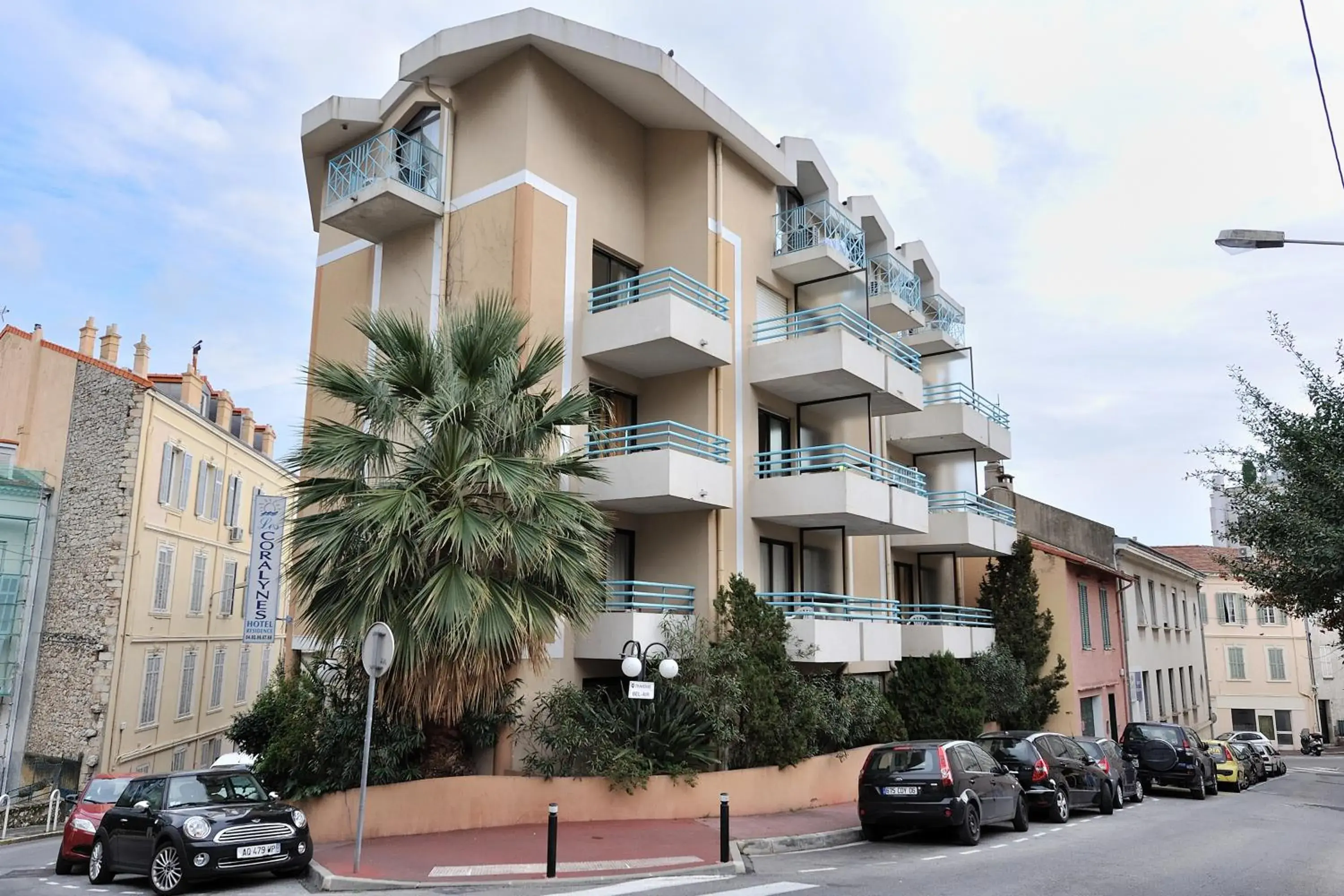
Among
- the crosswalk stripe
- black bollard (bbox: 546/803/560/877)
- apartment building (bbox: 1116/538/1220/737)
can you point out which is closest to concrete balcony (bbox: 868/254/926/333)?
apartment building (bbox: 1116/538/1220/737)

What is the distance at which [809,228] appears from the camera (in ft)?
74.9

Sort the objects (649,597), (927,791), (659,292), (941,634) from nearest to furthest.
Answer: (927,791), (659,292), (649,597), (941,634)

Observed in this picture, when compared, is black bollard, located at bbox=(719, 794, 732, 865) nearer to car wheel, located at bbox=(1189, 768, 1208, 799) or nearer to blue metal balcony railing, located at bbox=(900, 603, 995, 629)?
blue metal balcony railing, located at bbox=(900, 603, 995, 629)

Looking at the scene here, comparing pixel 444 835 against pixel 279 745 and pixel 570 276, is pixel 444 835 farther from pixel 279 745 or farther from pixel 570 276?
pixel 570 276

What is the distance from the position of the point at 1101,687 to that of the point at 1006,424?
907 cm

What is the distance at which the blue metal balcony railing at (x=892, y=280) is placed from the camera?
87.8 ft

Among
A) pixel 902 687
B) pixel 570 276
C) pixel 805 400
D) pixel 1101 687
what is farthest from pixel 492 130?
pixel 1101 687

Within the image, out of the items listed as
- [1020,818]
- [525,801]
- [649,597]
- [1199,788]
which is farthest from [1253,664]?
[525,801]

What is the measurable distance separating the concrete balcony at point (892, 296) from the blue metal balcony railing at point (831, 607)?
7.86 meters

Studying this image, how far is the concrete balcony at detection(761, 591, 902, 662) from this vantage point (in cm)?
1877

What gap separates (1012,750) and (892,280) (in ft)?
45.0

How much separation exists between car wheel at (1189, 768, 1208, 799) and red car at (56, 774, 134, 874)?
884 inches

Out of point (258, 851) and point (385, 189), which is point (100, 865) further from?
point (385, 189)

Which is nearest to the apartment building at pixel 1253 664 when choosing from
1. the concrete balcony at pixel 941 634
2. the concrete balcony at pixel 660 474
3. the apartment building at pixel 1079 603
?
the apartment building at pixel 1079 603
